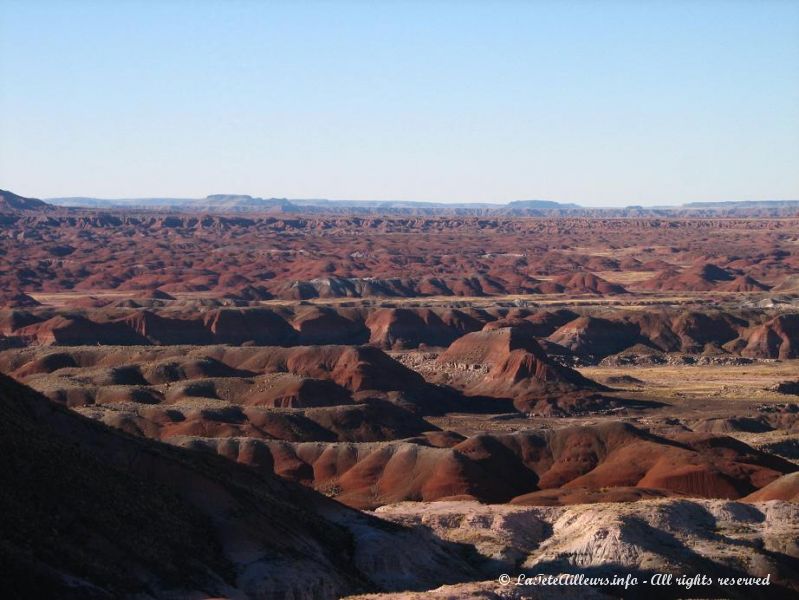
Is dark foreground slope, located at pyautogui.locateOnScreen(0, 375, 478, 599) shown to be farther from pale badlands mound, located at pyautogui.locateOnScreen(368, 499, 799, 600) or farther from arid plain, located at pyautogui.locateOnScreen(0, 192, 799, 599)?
pale badlands mound, located at pyautogui.locateOnScreen(368, 499, 799, 600)

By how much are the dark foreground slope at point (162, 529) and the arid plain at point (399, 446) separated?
0.09 metres

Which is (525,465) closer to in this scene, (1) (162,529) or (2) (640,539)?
(2) (640,539)

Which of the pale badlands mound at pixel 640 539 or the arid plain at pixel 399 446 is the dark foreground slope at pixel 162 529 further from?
the pale badlands mound at pixel 640 539

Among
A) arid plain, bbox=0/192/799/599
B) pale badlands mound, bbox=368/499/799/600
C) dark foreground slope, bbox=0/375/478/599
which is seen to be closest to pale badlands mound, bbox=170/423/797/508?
arid plain, bbox=0/192/799/599

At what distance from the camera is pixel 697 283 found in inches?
7239

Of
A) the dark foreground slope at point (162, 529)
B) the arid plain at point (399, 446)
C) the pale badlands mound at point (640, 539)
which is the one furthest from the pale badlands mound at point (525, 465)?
the dark foreground slope at point (162, 529)

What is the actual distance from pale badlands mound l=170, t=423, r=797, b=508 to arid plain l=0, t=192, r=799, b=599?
16 centimetres

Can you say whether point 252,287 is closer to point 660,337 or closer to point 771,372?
point 660,337

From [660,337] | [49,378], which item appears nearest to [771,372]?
[660,337]

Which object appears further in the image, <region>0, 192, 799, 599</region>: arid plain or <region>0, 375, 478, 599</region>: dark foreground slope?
<region>0, 192, 799, 599</region>: arid plain

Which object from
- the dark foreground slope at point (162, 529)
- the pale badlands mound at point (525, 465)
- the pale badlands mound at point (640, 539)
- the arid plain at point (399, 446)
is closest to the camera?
the dark foreground slope at point (162, 529)

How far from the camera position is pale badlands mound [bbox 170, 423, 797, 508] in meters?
59.8

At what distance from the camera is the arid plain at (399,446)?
35281 millimetres

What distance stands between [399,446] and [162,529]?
31220 mm
